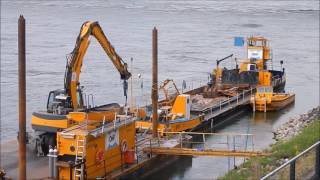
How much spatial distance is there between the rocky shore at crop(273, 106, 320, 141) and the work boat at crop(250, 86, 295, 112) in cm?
288

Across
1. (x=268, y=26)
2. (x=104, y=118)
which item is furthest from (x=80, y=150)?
(x=268, y=26)

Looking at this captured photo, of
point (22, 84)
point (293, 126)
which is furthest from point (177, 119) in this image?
point (22, 84)

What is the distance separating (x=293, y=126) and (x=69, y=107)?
14.0 meters

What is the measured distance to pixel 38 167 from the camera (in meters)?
22.7

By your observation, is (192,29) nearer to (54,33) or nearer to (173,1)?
→ (54,33)

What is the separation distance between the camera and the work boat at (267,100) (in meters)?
40.8

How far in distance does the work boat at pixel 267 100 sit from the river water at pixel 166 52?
27.0 inches

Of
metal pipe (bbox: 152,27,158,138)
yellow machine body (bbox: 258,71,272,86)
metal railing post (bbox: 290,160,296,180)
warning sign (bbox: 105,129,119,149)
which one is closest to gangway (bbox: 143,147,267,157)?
metal pipe (bbox: 152,27,158,138)

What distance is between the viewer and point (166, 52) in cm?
6744

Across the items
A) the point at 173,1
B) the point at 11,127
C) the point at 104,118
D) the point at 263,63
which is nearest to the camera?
the point at 104,118

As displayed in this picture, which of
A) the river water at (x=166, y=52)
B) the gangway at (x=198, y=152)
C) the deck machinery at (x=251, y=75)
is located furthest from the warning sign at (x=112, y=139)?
the deck machinery at (x=251, y=75)

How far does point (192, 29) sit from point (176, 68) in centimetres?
3688

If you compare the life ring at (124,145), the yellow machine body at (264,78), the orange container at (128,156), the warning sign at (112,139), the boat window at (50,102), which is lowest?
the orange container at (128,156)

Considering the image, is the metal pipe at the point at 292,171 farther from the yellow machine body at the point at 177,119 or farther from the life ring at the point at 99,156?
the yellow machine body at the point at 177,119
